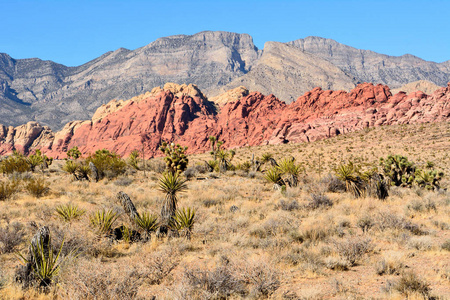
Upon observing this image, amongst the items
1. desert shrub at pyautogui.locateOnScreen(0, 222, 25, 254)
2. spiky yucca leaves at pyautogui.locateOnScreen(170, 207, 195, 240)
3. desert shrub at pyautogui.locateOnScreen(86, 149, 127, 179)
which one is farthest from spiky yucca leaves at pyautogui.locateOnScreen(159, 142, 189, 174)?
desert shrub at pyautogui.locateOnScreen(0, 222, 25, 254)

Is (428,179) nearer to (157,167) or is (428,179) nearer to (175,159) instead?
(175,159)

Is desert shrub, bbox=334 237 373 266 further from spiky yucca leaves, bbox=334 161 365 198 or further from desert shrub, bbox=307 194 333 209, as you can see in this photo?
spiky yucca leaves, bbox=334 161 365 198

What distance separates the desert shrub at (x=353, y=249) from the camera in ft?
25.8

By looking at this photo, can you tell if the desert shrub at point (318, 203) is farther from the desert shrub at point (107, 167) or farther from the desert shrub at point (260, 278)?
the desert shrub at point (107, 167)

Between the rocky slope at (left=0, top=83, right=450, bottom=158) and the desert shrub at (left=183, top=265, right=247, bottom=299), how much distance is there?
6720 cm

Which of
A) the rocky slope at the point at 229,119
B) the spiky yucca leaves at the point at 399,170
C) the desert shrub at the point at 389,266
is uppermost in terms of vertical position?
the rocky slope at the point at 229,119

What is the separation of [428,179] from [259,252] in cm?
1717

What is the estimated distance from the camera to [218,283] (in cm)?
615

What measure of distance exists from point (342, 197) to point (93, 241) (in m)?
13.3

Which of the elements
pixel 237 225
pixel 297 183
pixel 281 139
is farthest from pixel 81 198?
pixel 281 139

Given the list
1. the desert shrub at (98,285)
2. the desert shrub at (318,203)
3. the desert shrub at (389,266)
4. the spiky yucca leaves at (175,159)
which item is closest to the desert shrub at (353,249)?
the desert shrub at (389,266)

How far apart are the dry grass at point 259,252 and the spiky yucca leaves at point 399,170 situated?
4.60m

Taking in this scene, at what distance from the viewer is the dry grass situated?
19.8 ft

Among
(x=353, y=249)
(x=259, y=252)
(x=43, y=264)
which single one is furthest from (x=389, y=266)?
(x=43, y=264)
